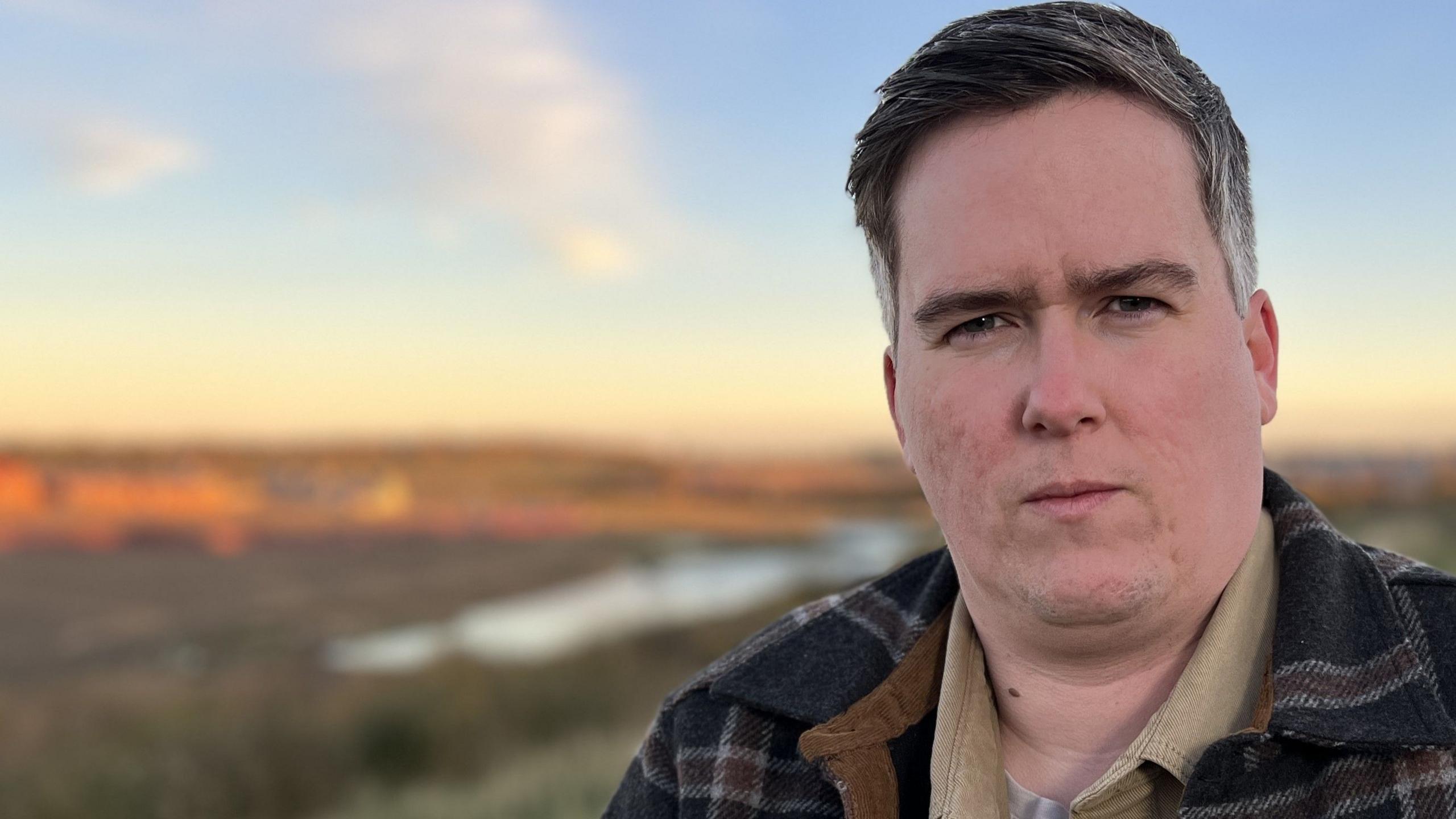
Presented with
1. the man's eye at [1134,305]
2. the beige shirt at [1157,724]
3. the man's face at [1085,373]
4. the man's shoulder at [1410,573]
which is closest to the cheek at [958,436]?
the man's face at [1085,373]

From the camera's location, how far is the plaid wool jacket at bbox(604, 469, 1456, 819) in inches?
67.9

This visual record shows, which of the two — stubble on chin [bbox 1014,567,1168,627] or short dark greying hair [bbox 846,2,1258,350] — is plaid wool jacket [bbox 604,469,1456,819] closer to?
stubble on chin [bbox 1014,567,1168,627]

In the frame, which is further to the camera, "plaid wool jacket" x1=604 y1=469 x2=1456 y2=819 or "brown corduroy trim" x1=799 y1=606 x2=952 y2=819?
"brown corduroy trim" x1=799 y1=606 x2=952 y2=819

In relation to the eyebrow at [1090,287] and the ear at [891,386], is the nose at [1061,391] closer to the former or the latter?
the eyebrow at [1090,287]

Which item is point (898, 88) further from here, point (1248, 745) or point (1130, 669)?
point (1248, 745)

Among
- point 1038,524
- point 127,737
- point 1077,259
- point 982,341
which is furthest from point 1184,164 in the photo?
point 127,737

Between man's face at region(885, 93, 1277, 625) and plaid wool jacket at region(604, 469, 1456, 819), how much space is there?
8.4 inches

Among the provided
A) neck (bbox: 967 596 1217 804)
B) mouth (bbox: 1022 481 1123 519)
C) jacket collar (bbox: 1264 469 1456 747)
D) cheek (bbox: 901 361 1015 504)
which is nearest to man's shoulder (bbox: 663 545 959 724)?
neck (bbox: 967 596 1217 804)

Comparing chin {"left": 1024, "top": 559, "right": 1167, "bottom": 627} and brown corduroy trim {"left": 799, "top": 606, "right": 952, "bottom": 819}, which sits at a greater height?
chin {"left": 1024, "top": 559, "right": 1167, "bottom": 627}

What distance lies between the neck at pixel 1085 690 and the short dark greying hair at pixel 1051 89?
0.67m

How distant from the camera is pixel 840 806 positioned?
7.11 ft

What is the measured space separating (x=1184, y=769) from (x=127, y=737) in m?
12.5

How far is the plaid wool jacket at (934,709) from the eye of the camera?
67.9 inches

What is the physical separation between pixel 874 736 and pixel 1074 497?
2.17ft
